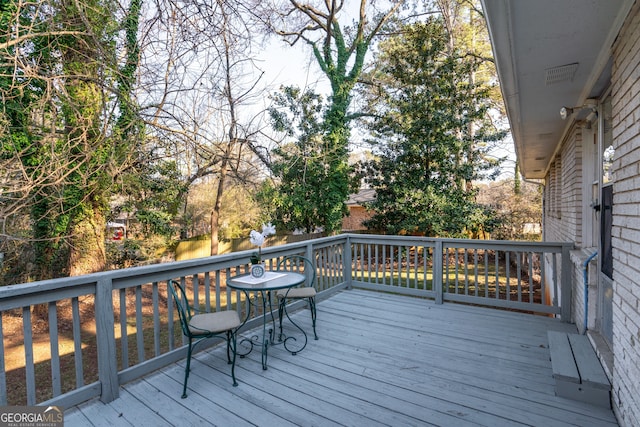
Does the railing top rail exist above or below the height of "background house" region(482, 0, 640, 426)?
below

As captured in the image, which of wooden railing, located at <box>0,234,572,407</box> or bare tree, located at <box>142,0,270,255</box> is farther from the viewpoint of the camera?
bare tree, located at <box>142,0,270,255</box>

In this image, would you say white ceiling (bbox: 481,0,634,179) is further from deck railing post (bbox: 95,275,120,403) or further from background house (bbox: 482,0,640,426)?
deck railing post (bbox: 95,275,120,403)

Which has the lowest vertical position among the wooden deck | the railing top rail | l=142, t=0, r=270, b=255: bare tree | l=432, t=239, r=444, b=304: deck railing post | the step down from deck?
the wooden deck

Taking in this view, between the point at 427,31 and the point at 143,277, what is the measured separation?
9.05 metres

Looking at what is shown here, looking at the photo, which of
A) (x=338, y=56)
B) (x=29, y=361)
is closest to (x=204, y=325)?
(x=29, y=361)

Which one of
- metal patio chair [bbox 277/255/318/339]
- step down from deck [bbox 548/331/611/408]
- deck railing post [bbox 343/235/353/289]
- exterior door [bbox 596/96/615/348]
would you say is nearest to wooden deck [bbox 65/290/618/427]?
step down from deck [bbox 548/331/611/408]

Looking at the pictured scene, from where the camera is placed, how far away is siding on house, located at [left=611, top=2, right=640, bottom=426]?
72.0 inches

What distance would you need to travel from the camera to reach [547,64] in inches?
101

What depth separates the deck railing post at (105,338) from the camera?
7.66 ft

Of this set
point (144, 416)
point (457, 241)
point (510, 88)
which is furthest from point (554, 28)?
point (144, 416)

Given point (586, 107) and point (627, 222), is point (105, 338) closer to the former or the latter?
point (627, 222)

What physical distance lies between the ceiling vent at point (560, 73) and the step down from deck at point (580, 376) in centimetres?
223

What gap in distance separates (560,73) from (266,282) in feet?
10.0

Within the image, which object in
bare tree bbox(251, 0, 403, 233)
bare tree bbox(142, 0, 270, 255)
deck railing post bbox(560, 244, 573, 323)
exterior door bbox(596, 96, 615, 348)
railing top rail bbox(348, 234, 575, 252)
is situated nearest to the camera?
exterior door bbox(596, 96, 615, 348)
